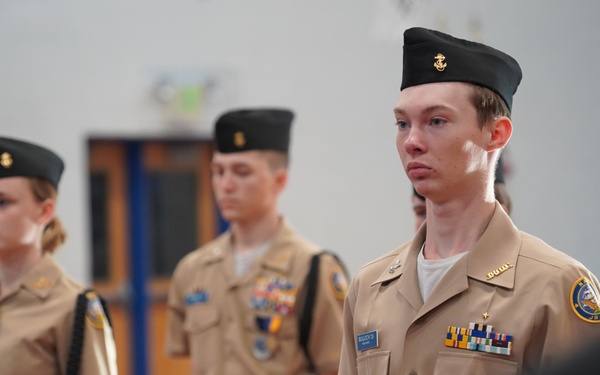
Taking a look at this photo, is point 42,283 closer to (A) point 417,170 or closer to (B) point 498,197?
(B) point 498,197

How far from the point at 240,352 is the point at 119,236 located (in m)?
3.45

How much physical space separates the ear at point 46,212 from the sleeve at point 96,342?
1.11 feet

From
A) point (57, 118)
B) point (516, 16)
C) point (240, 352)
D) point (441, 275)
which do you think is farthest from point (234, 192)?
point (516, 16)

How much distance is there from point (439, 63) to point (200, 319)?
261 centimetres

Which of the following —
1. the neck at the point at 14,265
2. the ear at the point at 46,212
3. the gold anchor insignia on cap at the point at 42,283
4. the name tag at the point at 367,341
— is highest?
the ear at the point at 46,212

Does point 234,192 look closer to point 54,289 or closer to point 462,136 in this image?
point 54,289

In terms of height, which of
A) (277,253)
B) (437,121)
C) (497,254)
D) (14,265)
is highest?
(437,121)

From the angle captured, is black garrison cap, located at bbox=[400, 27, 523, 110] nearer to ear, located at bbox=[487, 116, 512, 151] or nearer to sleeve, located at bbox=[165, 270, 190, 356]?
ear, located at bbox=[487, 116, 512, 151]

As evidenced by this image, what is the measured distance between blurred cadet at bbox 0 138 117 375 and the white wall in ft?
11.3

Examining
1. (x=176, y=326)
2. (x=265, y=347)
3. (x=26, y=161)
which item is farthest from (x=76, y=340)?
(x=176, y=326)

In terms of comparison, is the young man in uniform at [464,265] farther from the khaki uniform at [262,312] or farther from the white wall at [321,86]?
the white wall at [321,86]

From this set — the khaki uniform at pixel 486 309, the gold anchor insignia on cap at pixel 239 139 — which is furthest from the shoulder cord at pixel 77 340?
the gold anchor insignia on cap at pixel 239 139

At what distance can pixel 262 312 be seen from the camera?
4.61 metres

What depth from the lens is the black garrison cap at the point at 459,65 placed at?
239 cm
